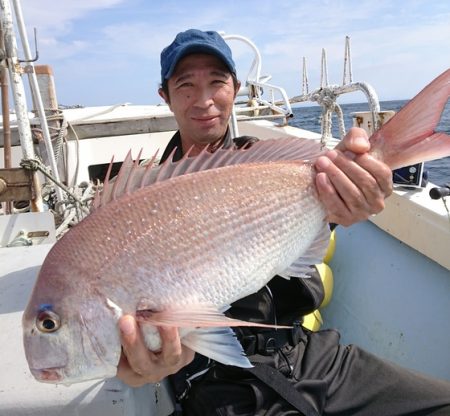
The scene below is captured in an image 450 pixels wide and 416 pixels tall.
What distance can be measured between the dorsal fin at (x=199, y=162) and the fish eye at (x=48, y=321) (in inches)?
15.2

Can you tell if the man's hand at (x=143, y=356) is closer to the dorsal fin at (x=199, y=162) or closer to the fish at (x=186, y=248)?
the fish at (x=186, y=248)

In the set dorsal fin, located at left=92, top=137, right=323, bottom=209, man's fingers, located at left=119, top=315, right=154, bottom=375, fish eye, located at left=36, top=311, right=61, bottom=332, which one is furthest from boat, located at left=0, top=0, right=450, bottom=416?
dorsal fin, located at left=92, top=137, right=323, bottom=209

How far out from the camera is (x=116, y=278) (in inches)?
50.5

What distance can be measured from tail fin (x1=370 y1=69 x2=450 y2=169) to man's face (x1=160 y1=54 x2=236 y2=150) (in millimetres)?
1129

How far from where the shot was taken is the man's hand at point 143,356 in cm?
126

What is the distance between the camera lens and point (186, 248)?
138cm

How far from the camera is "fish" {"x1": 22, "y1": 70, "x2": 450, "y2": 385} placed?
1261mm

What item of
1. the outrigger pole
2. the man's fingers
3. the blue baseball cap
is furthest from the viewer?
the outrigger pole

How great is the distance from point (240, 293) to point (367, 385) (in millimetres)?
999

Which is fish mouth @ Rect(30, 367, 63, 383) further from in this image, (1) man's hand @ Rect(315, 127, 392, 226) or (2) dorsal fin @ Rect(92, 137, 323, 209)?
(1) man's hand @ Rect(315, 127, 392, 226)

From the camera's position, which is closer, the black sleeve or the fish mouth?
the fish mouth

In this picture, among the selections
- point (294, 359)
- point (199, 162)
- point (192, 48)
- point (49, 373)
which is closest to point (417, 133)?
point (199, 162)

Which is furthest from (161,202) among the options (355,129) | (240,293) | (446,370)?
(446,370)

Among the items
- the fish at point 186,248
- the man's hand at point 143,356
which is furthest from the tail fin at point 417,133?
the man's hand at point 143,356
